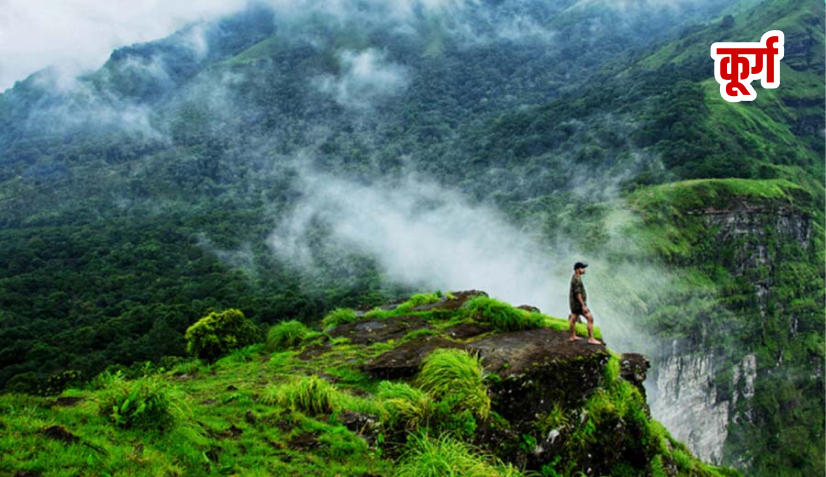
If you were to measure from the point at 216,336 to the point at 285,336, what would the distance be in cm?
219

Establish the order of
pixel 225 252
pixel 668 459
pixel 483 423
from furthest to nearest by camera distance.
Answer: pixel 225 252 → pixel 668 459 → pixel 483 423

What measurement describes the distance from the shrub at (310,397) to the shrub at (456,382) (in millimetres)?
1508

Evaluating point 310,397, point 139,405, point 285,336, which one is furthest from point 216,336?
point 139,405

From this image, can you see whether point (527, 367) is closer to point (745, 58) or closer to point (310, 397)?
point (310, 397)

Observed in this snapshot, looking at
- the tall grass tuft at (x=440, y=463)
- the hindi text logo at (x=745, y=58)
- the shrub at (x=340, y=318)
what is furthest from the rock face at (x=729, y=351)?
the tall grass tuft at (x=440, y=463)

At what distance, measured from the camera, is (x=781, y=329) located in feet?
220

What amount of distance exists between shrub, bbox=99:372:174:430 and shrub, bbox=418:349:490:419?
376cm

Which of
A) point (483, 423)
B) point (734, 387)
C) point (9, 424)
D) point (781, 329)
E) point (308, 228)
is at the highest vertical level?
point (308, 228)

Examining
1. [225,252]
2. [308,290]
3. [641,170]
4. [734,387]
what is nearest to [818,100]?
[641,170]

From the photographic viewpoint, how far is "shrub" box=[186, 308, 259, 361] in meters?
13.7

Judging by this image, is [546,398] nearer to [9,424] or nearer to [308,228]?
[9,424]

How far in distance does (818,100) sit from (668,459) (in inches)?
5683

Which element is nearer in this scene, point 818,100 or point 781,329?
point 781,329

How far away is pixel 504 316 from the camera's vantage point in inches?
449
